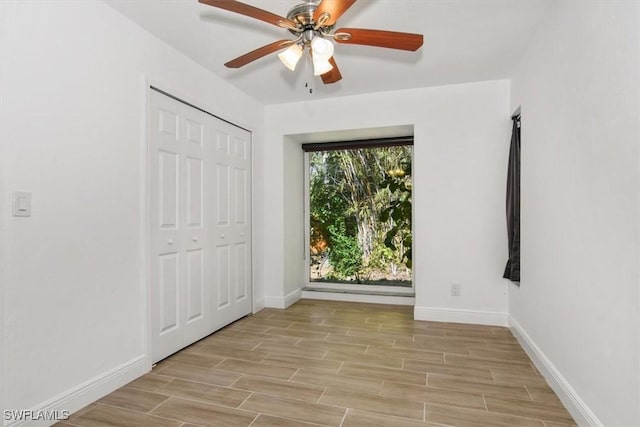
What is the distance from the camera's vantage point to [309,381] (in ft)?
7.74

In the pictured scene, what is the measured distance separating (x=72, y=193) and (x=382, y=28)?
88.0 inches

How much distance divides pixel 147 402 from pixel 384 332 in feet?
6.62

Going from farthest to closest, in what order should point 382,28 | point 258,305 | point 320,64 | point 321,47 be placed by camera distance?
point 258,305, point 382,28, point 320,64, point 321,47

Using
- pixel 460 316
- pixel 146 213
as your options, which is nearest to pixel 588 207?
pixel 460 316

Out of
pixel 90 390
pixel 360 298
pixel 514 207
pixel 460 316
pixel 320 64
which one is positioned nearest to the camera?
pixel 320 64

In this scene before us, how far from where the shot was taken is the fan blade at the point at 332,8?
1.64 meters

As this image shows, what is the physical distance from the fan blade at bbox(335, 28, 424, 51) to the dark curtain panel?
1790 millimetres

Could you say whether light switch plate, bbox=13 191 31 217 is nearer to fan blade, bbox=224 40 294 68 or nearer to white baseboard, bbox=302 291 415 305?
fan blade, bbox=224 40 294 68

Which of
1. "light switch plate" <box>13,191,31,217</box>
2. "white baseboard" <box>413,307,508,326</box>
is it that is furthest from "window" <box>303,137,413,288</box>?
"light switch plate" <box>13,191,31,217</box>

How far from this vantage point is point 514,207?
318 centimetres

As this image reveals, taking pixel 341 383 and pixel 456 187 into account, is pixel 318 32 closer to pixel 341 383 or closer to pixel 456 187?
pixel 341 383

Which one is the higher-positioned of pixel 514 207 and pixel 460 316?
pixel 514 207

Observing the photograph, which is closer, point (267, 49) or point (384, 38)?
point (384, 38)

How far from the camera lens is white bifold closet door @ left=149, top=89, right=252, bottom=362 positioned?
268 centimetres
